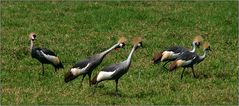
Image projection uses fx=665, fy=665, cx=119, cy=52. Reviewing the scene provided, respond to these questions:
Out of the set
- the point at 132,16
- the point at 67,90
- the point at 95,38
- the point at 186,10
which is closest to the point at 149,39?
the point at 95,38

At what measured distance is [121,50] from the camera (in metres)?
18.2

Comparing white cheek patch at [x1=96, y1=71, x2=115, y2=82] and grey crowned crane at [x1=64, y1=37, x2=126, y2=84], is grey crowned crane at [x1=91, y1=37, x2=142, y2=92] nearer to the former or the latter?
white cheek patch at [x1=96, y1=71, x2=115, y2=82]

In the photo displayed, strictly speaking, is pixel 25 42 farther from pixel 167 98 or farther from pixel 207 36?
pixel 167 98

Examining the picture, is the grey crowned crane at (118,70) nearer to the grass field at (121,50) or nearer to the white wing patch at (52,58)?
the grass field at (121,50)

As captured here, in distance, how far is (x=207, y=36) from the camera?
20.7 metres

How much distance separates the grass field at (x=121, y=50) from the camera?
1297 cm

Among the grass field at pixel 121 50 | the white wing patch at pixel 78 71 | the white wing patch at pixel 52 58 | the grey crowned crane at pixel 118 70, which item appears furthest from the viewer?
the white wing patch at pixel 52 58

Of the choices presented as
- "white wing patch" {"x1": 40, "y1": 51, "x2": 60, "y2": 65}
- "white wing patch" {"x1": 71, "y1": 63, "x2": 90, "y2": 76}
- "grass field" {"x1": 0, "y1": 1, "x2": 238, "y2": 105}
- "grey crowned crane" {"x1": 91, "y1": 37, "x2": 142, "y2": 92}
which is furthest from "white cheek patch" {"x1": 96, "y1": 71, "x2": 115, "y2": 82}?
"white wing patch" {"x1": 40, "y1": 51, "x2": 60, "y2": 65}

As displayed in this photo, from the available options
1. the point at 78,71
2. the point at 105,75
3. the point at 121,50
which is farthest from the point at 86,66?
the point at 121,50

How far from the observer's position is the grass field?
13.0 meters

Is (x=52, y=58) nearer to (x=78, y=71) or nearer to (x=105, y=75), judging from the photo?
(x=78, y=71)

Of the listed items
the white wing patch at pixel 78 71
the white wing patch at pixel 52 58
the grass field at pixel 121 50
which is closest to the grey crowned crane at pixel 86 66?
the white wing patch at pixel 78 71

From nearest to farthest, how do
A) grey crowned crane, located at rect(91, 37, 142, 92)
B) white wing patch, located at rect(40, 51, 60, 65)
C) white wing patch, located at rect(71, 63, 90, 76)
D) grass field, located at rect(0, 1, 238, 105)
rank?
grey crowned crane, located at rect(91, 37, 142, 92) < grass field, located at rect(0, 1, 238, 105) < white wing patch, located at rect(71, 63, 90, 76) < white wing patch, located at rect(40, 51, 60, 65)

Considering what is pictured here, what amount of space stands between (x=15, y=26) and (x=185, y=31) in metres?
5.55
